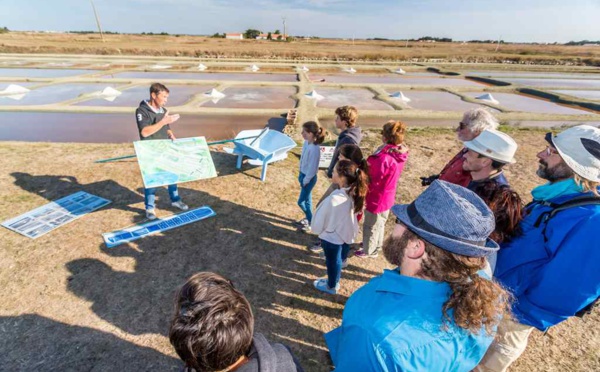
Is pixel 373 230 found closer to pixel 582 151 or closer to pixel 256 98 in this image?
pixel 582 151

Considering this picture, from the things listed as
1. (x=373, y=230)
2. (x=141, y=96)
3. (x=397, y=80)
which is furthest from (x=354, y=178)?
(x=397, y=80)

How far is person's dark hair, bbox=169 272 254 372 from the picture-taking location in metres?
1.42

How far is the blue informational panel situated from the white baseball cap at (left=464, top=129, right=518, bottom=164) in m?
5.06

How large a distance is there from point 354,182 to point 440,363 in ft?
8.30

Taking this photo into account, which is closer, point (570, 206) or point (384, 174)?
point (570, 206)

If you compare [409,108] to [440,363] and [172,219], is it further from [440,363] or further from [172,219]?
[440,363]

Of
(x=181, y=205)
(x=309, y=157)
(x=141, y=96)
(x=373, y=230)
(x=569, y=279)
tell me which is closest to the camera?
(x=569, y=279)

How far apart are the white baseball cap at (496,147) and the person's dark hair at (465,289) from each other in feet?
6.96

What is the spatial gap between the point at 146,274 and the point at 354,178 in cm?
366

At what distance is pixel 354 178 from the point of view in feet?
12.4

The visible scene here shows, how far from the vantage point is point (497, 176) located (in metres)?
3.29

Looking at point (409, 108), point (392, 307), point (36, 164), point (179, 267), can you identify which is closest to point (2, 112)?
point (36, 164)

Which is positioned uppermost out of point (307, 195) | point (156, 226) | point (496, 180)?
point (496, 180)

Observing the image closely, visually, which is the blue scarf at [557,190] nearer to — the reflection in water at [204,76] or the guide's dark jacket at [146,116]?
the guide's dark jacket at [146,116]
